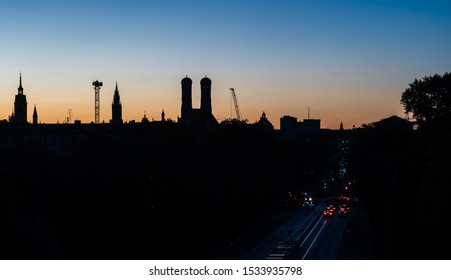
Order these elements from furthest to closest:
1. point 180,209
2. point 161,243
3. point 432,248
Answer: point 180,209 < point 161,243 < point 432,248

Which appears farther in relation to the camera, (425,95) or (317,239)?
(425,95)

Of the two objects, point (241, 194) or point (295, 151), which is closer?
point (241, 194)

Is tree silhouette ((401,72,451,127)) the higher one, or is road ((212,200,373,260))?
tree silhouette ((401,72,451,127))

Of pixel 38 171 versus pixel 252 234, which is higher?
pixel 38 171

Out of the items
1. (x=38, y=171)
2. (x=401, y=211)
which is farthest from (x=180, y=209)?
(x=38, y=171)

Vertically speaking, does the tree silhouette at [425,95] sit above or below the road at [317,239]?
above

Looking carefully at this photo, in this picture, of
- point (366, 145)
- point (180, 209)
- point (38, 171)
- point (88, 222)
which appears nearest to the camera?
point (88, 222)

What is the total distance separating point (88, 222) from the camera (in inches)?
1761

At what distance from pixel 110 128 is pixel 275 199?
6229 cm

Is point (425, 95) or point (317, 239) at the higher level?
point (425, 95)

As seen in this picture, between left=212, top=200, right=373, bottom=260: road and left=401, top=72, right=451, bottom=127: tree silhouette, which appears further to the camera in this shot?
left=401, top=72, right=451, bottom=127: tree silhouette

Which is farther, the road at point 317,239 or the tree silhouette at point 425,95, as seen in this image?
the tree silhouette at point 425,95
